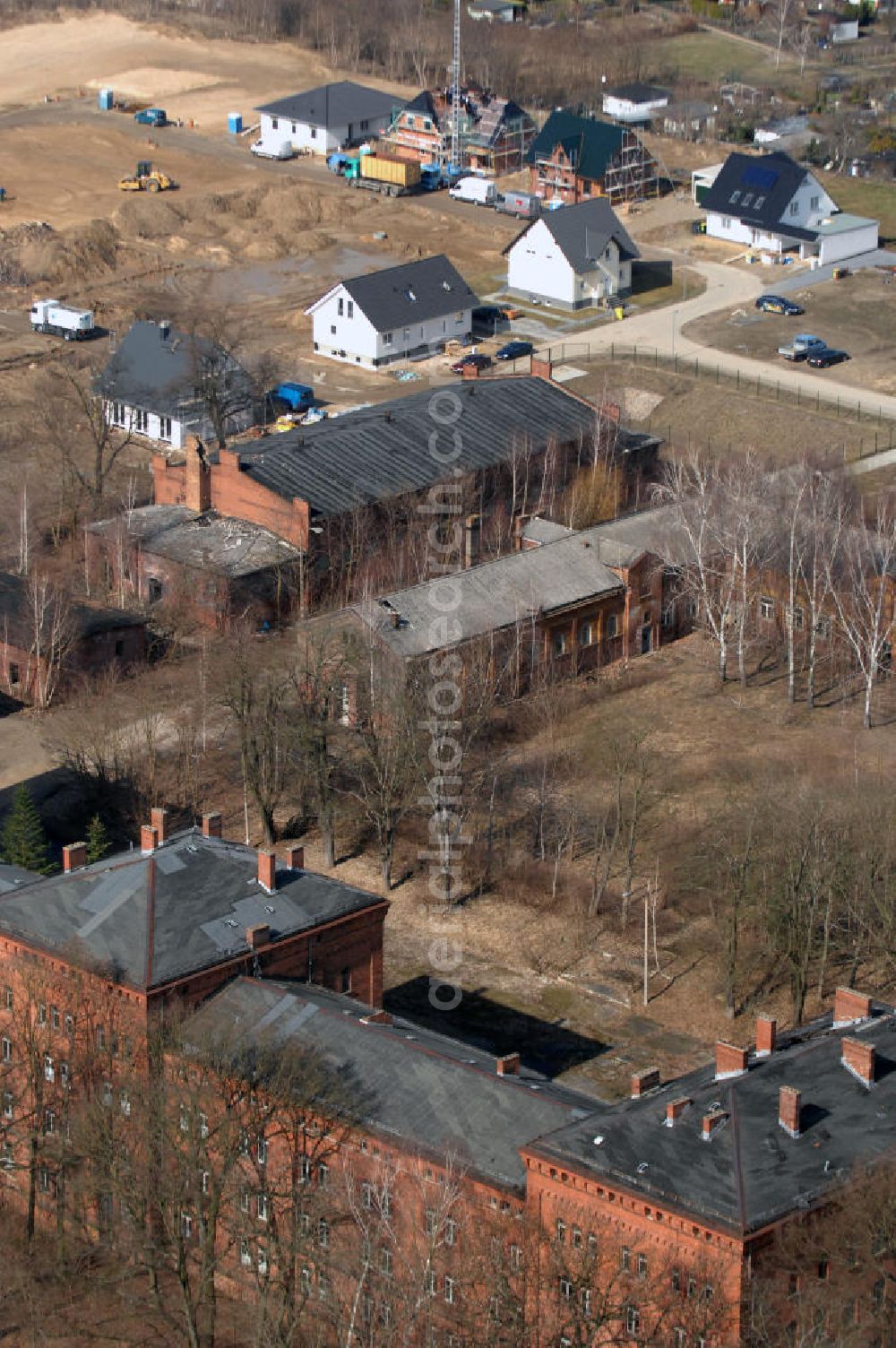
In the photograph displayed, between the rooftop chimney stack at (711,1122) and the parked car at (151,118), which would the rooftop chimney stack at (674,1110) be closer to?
the rooftop chimney stack at (711,1122)

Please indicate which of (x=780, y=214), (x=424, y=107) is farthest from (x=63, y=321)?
(x=780, y=214)

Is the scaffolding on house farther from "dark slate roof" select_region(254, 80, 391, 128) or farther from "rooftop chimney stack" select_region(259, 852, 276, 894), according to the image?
"rooftop chimney stack" select_region(259, 852, 276, 894)

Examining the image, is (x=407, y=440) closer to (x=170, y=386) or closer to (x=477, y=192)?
(x=170, y=386)

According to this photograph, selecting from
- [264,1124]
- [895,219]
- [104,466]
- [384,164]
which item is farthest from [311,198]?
[264,1124]

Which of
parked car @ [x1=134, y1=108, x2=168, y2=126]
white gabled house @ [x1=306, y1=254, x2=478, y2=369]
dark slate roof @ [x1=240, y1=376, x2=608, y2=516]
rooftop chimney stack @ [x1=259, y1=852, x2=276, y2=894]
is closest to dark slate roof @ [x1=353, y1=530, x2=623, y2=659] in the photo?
dark slate roof @ [x1=240, y1=376, x2=608, y2=516]

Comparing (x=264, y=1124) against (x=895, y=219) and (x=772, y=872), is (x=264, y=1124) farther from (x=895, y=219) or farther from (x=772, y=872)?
(x=895, y=219)

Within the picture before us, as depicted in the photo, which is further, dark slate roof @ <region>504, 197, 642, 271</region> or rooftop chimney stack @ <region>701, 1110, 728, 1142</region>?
dark slate roof @ <region>504, 197, 642, 271</region>

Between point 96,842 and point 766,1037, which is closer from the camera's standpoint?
point 766,1037
